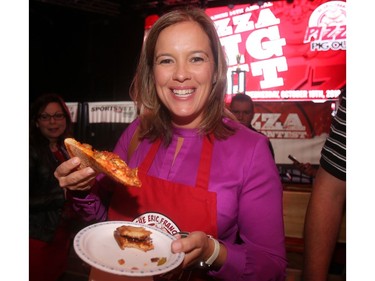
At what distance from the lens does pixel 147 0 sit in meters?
4.12

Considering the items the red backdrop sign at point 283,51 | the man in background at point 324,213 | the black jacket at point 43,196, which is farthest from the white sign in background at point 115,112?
the man in background at point 324,213

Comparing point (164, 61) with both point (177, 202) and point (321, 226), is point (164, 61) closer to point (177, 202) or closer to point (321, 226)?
point (177, 202)

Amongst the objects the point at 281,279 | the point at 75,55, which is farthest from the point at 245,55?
the point at 281,279

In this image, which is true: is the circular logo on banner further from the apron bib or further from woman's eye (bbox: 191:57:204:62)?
woman's eye (bbox: 191:57:204:62)

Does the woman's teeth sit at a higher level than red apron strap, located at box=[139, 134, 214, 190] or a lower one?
higher

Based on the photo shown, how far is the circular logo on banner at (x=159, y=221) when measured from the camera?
781mm

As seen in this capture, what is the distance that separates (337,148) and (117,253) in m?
0.52

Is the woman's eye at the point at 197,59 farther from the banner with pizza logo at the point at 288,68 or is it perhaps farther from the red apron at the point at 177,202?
the banner with pizza logo at the point at 288,68

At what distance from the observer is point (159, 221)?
795mm

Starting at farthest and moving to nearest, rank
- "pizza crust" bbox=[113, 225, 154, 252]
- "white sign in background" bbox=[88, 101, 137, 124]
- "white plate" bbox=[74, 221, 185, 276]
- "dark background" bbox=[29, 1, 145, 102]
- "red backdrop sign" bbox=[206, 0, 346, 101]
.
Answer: "dark background" bbox=[29, 1, 145, 102]
"white sign in background" bbox=[88, 101, 137, 124]
"red backdrop sign" bbox=[206, 0, 346, 101]
"pizza crust" bbox=[113, 225, 154, 252]
"white plate" bbox=[74, 221, 185, 276]

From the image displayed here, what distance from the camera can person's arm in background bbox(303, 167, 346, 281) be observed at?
81cm

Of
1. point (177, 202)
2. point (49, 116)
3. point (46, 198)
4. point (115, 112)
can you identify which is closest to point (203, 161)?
point (177, 202)

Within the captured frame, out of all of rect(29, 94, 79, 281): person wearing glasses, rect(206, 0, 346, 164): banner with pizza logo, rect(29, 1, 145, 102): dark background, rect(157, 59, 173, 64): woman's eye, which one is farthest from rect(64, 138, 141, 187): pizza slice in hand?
rect(29, 1, 145, 102): dark background
